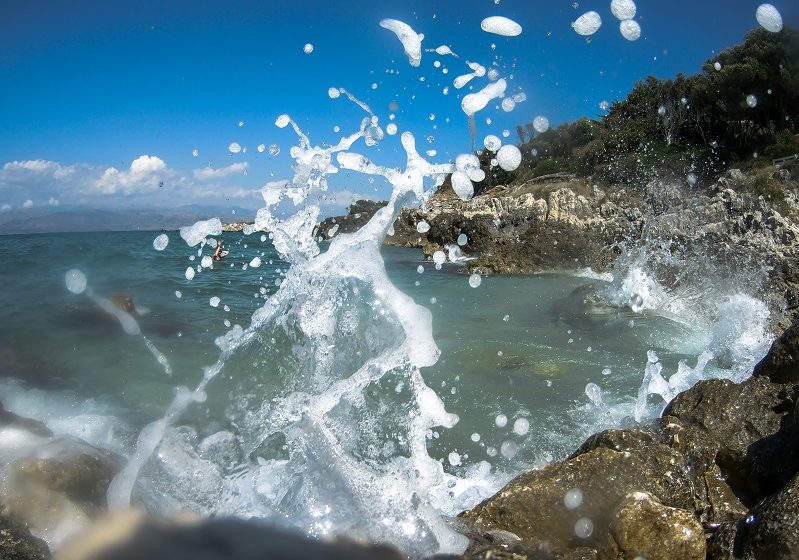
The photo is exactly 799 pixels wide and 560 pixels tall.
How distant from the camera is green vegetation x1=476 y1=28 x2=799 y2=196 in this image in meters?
25.2

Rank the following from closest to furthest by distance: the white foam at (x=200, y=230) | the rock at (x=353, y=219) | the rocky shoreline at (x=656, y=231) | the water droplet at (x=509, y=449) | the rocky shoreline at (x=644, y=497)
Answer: the rocky shoreline at (x=644, y=497) < the water droplet at (x=509, y=449) < the white foam at (x=200, y=230) < the rocky shoreline at (x=656, y=231) < the rock at (x=353, y=219)

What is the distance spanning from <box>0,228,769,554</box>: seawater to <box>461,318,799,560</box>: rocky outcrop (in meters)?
0.76

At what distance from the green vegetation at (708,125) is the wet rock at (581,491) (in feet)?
63.3

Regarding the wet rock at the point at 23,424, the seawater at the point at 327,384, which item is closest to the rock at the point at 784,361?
the seawater at the point at 327,384

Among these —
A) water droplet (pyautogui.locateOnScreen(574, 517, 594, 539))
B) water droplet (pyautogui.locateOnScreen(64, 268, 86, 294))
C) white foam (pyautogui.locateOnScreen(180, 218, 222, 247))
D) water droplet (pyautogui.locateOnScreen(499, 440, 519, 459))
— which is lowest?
water droplet (pyautogui.locateOnScreen(499, 440, 519, 459))

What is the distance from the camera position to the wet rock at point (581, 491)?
3283mm

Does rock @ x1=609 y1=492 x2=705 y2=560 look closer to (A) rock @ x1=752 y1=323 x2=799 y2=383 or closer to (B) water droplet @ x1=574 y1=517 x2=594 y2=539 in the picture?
(B) water droplet @ x1=574 y1=517 x2=594 y2=539

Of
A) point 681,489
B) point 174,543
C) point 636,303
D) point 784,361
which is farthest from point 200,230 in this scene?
point 636,303

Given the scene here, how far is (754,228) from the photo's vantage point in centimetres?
1366

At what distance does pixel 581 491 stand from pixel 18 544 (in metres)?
3.04

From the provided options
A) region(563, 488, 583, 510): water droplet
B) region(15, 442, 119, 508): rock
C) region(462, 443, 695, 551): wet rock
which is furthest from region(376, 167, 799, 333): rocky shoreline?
region(15, 442, 119, 508): rock

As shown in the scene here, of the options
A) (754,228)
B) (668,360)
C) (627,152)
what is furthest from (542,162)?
(668,360)

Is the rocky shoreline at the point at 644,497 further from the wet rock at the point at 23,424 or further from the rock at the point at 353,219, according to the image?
the rock at the point at 353,219

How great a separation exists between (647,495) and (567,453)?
2047 mm
